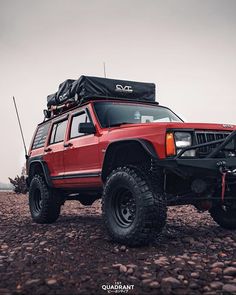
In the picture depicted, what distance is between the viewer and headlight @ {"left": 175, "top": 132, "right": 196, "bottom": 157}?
4105mm

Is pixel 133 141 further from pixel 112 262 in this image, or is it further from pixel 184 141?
pixel 112 262

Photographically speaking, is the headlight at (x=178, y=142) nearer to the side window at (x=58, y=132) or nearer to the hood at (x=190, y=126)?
the hood at (x=190, y=126)

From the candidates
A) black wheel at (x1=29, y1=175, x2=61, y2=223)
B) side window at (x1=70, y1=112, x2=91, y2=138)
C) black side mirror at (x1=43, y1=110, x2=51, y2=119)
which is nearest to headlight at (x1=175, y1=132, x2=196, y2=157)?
side window at (x1=70, y1=112, x2=91, y2=138)

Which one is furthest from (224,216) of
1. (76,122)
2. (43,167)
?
(43,167)

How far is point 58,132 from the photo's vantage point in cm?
667

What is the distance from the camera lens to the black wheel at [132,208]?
13.1 ft

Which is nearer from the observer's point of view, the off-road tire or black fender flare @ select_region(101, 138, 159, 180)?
black fender flare @ select_region(101, 138, 159, 180)

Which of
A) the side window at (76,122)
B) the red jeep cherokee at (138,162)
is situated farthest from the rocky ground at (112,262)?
the side window at (76,122)

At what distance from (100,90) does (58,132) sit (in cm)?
128

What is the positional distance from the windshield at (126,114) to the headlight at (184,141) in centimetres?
129

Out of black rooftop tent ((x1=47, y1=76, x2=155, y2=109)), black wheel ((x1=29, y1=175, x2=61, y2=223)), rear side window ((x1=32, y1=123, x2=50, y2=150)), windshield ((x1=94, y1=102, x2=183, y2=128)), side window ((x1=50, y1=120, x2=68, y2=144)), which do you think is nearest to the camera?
windshield ((x1=94, y1=102, x2=183, y2=128))

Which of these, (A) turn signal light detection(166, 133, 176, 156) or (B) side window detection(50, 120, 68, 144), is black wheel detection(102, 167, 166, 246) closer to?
(A) turn signal light detection(166, 133, 176, 156)

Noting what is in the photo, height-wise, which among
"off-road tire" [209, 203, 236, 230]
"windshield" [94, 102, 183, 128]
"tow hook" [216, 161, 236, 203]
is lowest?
"off-road tire" [209, 203, 236, 230]

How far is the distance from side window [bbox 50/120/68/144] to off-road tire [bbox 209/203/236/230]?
292 centimetres
